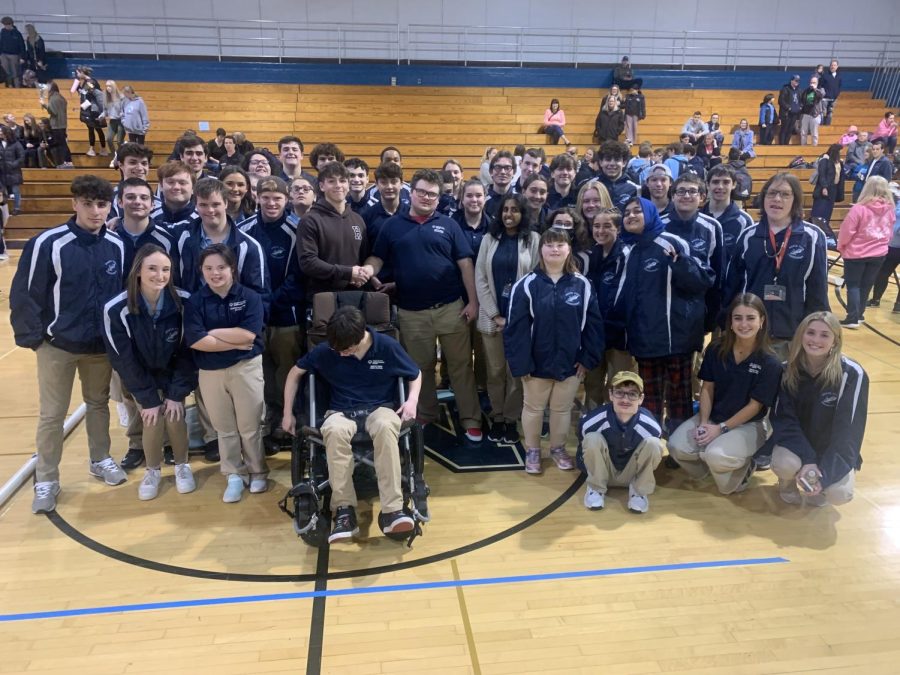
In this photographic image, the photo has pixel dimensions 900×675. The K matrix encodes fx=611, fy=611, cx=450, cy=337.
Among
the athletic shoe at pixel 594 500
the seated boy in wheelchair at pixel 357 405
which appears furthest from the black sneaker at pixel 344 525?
the athletic shoe at pixel 594 500

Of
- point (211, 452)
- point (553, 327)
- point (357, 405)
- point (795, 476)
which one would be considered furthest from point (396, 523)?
point (795, 476)

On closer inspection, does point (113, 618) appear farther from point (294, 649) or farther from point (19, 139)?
point (19, 139)

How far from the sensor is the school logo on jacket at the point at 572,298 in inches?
132

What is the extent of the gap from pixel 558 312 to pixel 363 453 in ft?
4.23

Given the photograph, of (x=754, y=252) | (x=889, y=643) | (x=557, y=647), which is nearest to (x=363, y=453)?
(x=557, y=647)

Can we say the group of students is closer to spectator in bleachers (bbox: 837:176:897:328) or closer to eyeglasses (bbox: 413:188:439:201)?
eyeglasses (bbox: 413:188:439:201)

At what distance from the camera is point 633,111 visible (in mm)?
12766

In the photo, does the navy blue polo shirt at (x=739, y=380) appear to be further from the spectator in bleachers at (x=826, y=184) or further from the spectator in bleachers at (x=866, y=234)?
the spectator in bleachers at (x=826, y=184)

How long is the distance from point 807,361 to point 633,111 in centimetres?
1102

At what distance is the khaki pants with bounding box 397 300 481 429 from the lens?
3.71m

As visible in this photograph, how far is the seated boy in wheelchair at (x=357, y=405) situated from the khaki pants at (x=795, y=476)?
6.25 feet

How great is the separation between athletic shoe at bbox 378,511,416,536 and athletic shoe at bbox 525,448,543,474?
974 mm

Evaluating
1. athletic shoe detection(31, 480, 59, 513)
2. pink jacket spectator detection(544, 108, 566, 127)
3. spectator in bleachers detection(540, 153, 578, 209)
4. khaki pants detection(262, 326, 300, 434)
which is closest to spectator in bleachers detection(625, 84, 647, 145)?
pink jacket spectator detection(544, 108, 566, 127)

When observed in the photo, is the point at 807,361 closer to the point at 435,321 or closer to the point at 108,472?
the point at 435,321
